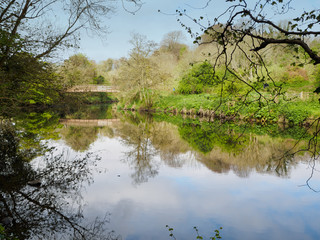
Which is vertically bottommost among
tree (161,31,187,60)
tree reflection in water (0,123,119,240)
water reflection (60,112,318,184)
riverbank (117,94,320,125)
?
tree reflection in water (0,123,119,240)

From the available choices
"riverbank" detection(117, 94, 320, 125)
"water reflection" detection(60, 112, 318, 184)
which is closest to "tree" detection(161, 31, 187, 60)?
"riverbank" detection(117, 94, 320, 125)

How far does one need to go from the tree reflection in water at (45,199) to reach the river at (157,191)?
0.6 inches

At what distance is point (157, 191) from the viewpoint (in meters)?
6.52

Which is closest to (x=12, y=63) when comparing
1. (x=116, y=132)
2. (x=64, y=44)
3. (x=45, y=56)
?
(x=45, y=56)

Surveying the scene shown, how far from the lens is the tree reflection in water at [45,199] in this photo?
4355mm

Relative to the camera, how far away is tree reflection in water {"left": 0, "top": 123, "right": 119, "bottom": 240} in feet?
14.3

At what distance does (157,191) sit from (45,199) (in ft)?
8.00

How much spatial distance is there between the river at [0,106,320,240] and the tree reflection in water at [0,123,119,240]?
2 centimetres

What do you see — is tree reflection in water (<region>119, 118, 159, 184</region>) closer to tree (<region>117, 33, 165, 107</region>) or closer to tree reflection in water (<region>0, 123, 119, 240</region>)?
tree reflection in water (<region>0, 123, 119, 240</region>)

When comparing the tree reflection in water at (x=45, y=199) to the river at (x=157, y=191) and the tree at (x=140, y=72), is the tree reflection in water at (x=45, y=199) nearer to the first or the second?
the river at (x=157, y=191)

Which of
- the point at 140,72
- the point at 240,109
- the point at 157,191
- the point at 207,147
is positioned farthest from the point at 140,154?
the point at 140,72

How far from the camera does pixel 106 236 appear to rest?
4.41 m

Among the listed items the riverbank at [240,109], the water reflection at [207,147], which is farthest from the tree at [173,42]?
the water reflection at [207,147]

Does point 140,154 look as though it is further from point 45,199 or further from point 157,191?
point 45,199
